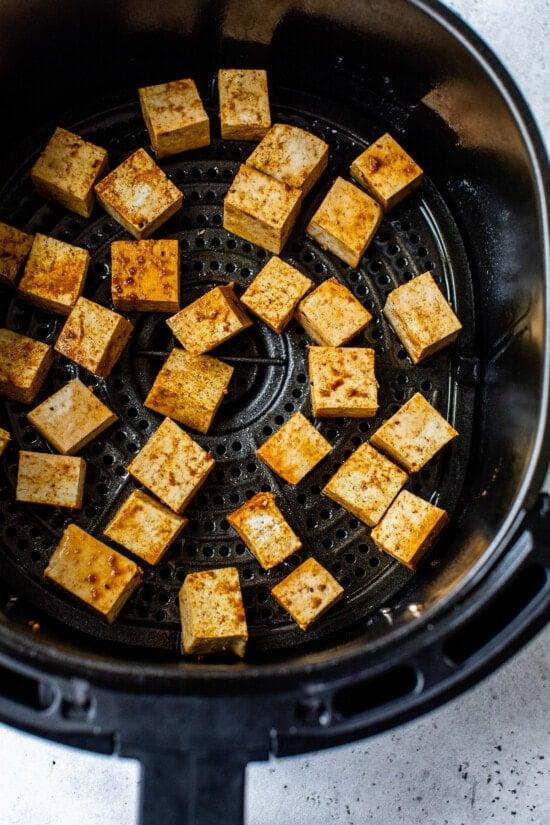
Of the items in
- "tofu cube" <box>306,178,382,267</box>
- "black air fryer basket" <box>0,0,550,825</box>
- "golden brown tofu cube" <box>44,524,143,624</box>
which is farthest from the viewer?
"tofu cube" <box>306,178,382,267</box>

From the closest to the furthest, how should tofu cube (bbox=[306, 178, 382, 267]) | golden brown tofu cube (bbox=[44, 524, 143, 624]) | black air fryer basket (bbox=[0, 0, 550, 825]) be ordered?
black air fryer basket (bbox=[0, 0, 550, 825]) → golden brown tofu cube (bbox=[44, 524, 143, 624]) → tofu cube (bbox=[306, 178, 382, 267])

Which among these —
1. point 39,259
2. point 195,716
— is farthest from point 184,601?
point 39,259

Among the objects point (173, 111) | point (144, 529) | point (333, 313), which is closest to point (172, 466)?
point (144, 529)

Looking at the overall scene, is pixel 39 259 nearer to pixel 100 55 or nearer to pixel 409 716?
pixel 100 55

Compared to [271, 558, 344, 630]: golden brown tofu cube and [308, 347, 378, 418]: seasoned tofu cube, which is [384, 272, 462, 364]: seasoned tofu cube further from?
[271, 558, 344, 630]: golden brown tofu cube

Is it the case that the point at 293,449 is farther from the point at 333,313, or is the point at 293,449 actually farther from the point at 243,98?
the point at 243,98

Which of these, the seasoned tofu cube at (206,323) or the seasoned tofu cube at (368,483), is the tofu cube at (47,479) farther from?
the seasoned tofu cube at (368,483)

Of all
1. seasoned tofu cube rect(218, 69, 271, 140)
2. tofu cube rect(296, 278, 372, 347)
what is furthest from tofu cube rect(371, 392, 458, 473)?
seasoned tofu cube rect(218, 69, 271, 140)
